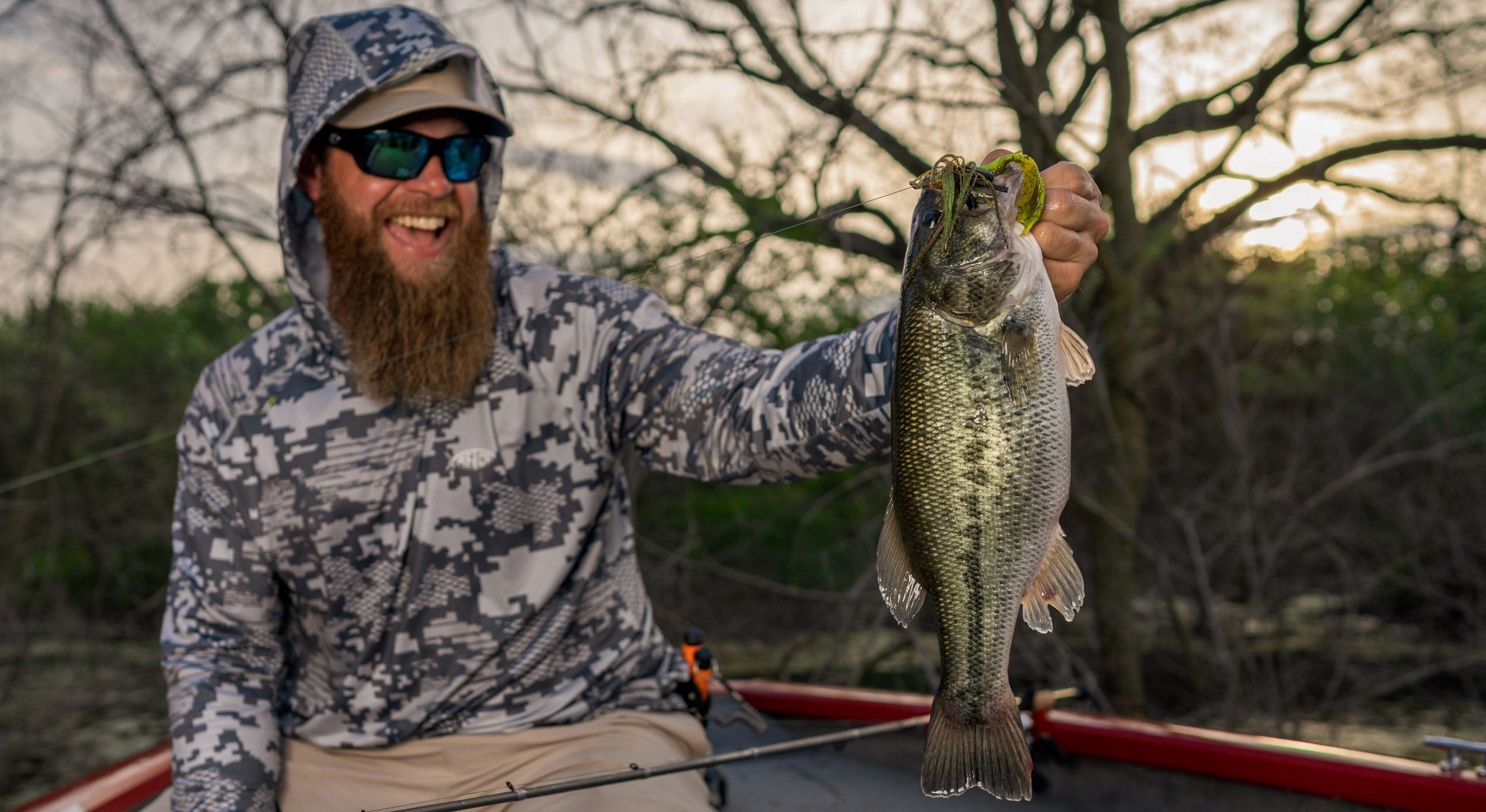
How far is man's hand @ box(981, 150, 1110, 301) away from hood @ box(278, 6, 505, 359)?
163cm

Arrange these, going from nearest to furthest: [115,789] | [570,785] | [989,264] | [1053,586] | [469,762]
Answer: [989,264], [1053,586], [570,785], [469,762], [115,789]

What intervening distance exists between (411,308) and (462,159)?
39cm

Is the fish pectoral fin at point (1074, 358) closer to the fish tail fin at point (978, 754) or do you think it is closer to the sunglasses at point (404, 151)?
the fish tail fin at point (978, 754)

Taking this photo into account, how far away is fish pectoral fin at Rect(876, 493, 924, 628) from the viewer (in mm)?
1615

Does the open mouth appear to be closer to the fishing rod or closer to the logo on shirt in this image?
the logo on shirt

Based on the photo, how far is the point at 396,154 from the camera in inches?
101

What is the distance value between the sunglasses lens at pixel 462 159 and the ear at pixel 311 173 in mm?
388

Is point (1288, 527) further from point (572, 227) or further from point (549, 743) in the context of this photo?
point (549, 743)

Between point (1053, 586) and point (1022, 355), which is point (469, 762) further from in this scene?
point (1022, 355)

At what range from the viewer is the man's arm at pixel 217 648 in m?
2.20

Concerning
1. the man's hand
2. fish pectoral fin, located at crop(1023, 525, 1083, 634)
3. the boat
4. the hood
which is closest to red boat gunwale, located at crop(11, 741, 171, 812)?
the boat

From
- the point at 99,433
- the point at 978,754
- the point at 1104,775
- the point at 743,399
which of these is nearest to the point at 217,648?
the point at 743,399

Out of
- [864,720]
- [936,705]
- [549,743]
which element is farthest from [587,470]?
[864,720]

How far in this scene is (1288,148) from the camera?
6.57 metres
